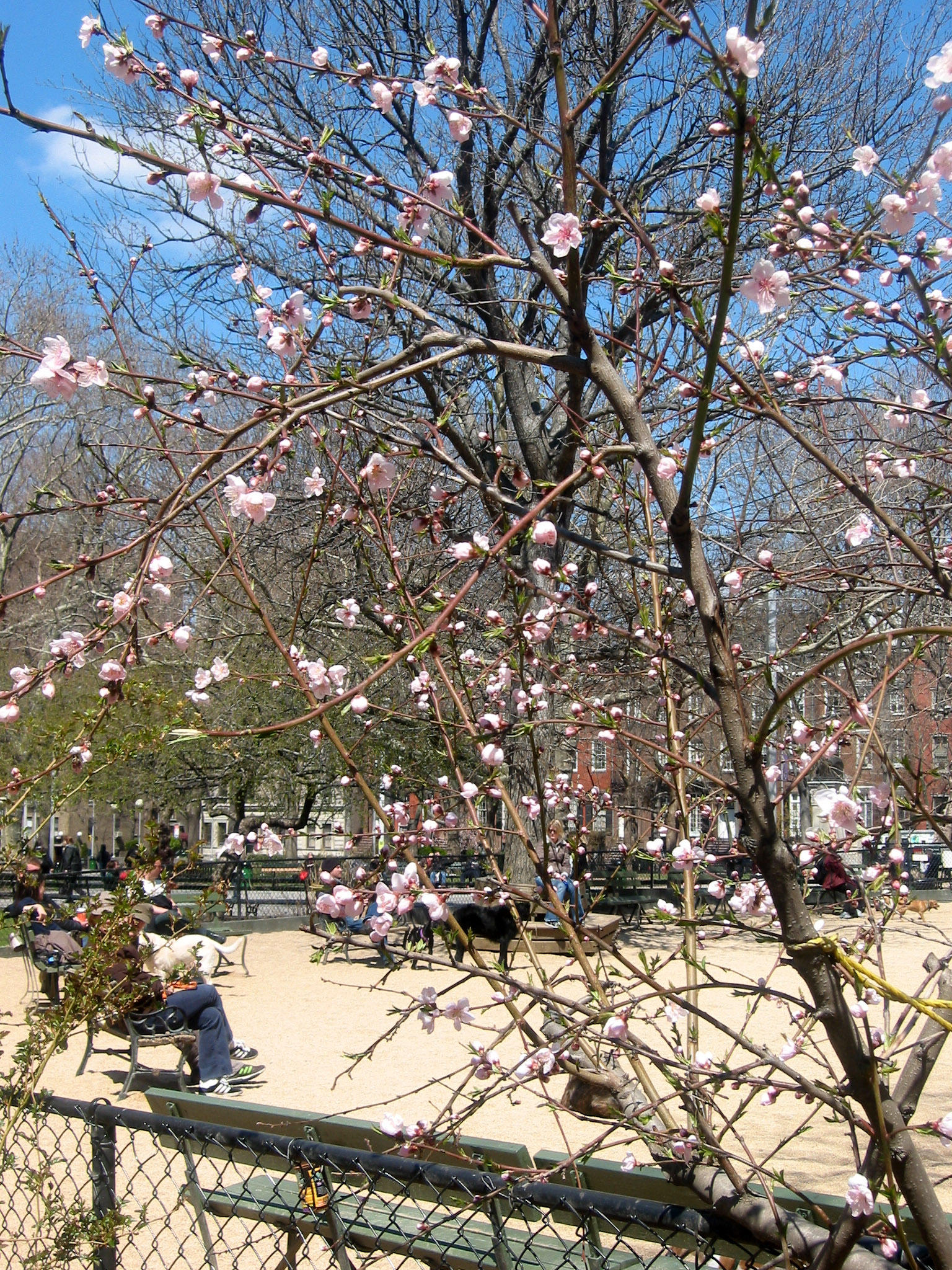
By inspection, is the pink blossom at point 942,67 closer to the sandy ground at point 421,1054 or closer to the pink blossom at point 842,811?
the pink blossom at point 842,811

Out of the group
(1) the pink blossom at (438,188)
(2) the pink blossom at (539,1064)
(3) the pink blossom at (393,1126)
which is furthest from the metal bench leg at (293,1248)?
(1) the pink blossom at (438,188)

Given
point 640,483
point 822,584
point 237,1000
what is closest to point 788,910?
point 640,483

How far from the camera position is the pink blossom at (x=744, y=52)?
4.81 feet

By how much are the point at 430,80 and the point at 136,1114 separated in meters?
2.59

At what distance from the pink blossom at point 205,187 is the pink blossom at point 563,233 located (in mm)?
→ 684

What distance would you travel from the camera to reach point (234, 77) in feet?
37.2

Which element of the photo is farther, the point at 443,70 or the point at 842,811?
the point at 443,70

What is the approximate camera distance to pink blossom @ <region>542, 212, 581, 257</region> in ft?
6.46

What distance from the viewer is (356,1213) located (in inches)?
109

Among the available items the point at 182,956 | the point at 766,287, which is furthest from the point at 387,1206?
the point at 182,956

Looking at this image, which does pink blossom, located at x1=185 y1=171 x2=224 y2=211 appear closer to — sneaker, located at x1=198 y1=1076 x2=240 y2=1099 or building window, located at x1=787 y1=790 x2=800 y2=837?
building window, located at x1=787 y1=790 x2=800 y2=837

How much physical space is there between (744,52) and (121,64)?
5.34 ft

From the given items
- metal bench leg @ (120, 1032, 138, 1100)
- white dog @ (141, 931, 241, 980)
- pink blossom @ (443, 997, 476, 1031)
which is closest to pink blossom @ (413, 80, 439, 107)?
pink blossom @ (443, 997, 476, 1031)

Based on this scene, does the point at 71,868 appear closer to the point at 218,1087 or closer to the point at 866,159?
the point at 218,1087
